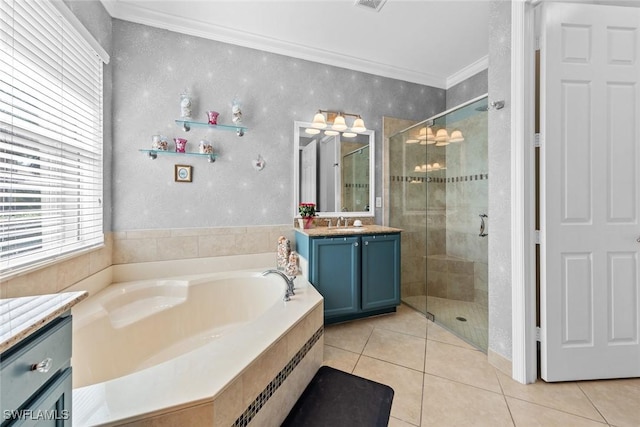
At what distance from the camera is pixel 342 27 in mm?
2365

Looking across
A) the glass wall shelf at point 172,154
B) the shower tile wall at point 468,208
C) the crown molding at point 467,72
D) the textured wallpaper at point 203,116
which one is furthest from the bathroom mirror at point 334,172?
the crown molding at point 467,72

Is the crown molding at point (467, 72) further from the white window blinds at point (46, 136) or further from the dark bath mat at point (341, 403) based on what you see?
the white window blinds at point (46, 136)

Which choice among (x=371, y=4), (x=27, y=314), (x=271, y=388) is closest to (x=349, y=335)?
(x=271, y=388)

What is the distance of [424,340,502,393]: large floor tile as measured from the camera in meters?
1.65

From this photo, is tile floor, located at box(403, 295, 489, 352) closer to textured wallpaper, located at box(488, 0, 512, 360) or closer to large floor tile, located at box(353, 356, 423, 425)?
textured wallpaper, located at box(488, 0, 512, 360)

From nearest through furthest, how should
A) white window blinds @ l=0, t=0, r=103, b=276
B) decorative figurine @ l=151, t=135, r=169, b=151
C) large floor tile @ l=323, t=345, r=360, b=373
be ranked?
white window blinds @ l=0, t=0, r=103, b=276
large floor tile @ l=323, t=345, r=360, b=373
decorative figurine @ l=151, t=135, r=169, b=151

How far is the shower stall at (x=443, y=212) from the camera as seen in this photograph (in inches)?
101

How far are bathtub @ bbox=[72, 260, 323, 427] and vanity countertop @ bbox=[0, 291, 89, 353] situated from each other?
0.39 m

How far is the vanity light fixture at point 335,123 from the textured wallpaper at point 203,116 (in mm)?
88

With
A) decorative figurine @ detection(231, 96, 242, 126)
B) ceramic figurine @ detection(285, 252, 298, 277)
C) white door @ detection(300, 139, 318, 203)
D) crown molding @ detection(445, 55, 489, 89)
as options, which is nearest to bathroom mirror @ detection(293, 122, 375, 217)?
white door @ detection(300, 139, 318, 203)

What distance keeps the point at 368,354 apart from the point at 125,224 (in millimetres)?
2231

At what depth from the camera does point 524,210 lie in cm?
161

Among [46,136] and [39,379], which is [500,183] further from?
[46,136]

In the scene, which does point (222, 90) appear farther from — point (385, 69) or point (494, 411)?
point (494, 411)
